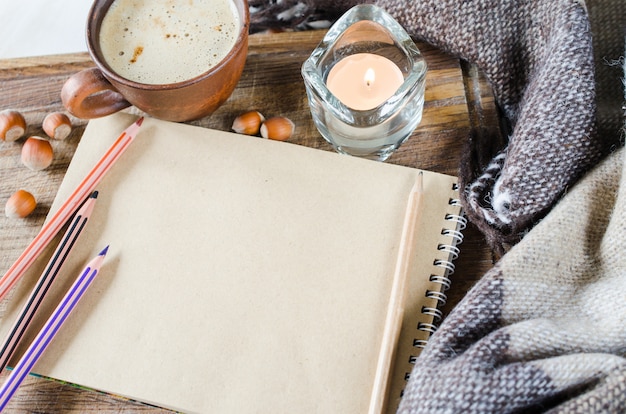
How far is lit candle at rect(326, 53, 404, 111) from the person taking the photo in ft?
2.47

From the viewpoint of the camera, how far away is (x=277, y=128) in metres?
Answer: 0.78

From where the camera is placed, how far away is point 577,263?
25.6 inches

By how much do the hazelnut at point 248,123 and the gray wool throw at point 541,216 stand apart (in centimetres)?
21

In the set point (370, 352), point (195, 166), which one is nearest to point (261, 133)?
point (195, 166)

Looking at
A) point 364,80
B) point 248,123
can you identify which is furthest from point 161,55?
point 364,80

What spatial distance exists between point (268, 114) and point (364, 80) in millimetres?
132

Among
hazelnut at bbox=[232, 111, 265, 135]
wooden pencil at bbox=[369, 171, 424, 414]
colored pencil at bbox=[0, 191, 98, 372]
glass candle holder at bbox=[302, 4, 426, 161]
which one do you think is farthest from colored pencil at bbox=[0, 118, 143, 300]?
wooden pencil at bbox=[369, 171, 424, 414]

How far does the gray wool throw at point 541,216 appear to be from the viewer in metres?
0.57

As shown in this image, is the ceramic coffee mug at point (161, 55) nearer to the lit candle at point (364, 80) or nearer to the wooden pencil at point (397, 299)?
the lit candle at point (364, 80)

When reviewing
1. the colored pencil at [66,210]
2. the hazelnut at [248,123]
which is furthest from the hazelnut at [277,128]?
the colored pencil at [66,210]

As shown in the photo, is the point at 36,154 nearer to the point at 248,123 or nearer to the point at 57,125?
the point at 57,125

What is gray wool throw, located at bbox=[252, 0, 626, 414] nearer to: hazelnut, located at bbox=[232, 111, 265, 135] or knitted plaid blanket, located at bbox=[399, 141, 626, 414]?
knitted plaid blanket, located at bbox=[399, 141, 626, 414]

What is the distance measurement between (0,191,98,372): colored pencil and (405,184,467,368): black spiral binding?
1.30 ft

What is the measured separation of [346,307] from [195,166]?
25 cm
